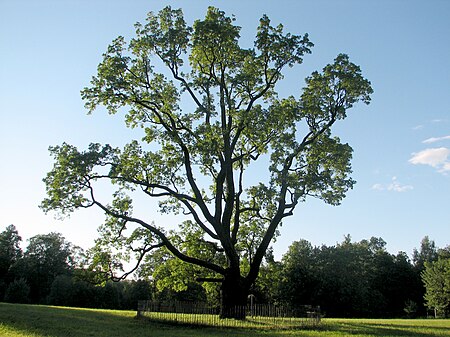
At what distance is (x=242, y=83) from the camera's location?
2725 cm

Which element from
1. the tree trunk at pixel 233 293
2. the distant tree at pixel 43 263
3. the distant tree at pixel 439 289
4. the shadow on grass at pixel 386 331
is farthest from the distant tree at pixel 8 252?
the distant tree at pixel 439 289

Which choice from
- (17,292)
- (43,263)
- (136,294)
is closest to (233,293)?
(17,292)

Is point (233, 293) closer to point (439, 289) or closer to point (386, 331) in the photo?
point (386, 331)

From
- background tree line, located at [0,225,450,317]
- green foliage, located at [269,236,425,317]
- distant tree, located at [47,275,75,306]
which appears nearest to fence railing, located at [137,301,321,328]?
background tree line, located at [0,225,450,317]

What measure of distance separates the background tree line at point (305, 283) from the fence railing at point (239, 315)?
30.6 meters

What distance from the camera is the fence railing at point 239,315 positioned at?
71.8 ft

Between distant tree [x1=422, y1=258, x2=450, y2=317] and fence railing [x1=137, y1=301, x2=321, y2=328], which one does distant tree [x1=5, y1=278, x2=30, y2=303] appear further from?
distant tree [x1=422, y1=258, x2=450, y2=317]

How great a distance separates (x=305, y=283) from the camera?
62062 millimetres

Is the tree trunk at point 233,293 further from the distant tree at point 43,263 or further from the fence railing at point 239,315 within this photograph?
the distant tree at point 43,263

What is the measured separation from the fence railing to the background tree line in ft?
100

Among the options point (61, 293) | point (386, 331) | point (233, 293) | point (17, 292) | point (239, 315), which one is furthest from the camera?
point (61, 293)

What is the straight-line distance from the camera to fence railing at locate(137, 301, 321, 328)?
21886mm

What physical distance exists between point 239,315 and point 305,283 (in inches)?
1631

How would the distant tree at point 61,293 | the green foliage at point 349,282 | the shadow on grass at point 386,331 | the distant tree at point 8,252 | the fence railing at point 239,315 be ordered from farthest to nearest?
the distant tree at point 8,252 → the distant tree at point 61,293 → the green foliage at point 349,282 → the fence railing at point 239,315 → the shadow on grass at point 386,331
